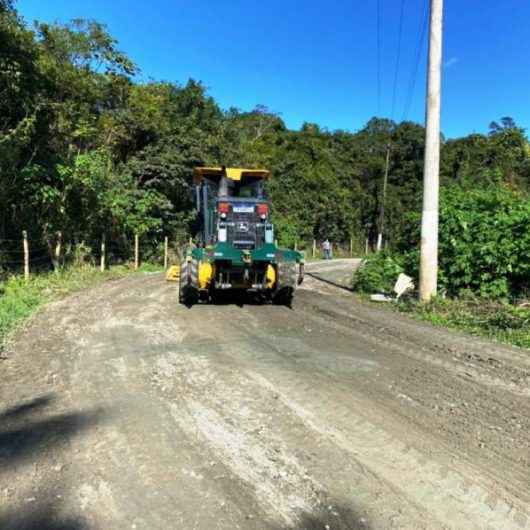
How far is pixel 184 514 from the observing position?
3158 mm

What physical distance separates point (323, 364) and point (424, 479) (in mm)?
2932

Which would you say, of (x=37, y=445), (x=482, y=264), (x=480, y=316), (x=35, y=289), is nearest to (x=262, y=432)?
(x=37, y=445)

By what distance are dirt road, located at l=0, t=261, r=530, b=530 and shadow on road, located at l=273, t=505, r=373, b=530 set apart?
1 cm

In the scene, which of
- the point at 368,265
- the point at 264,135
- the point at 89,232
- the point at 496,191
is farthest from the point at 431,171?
the point at 264,135

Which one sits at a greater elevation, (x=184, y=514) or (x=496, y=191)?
(x=496, y=191)

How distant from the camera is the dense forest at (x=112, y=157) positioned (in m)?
15.2

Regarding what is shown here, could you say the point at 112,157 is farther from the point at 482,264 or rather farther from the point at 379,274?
the point at 482,264

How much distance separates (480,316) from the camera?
1027 cm

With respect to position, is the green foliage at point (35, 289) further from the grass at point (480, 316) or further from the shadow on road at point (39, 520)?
the grass at point (480, 316)

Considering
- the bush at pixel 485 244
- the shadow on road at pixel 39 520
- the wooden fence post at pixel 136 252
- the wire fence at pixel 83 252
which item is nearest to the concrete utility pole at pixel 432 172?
the bush at pixel 485 244

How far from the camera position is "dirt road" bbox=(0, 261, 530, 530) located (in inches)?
127

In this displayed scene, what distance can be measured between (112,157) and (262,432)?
21262 millimetres

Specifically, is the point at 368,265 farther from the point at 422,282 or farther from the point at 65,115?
the point at 65,115

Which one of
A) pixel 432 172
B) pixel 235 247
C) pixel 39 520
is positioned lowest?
pixel 39 520
